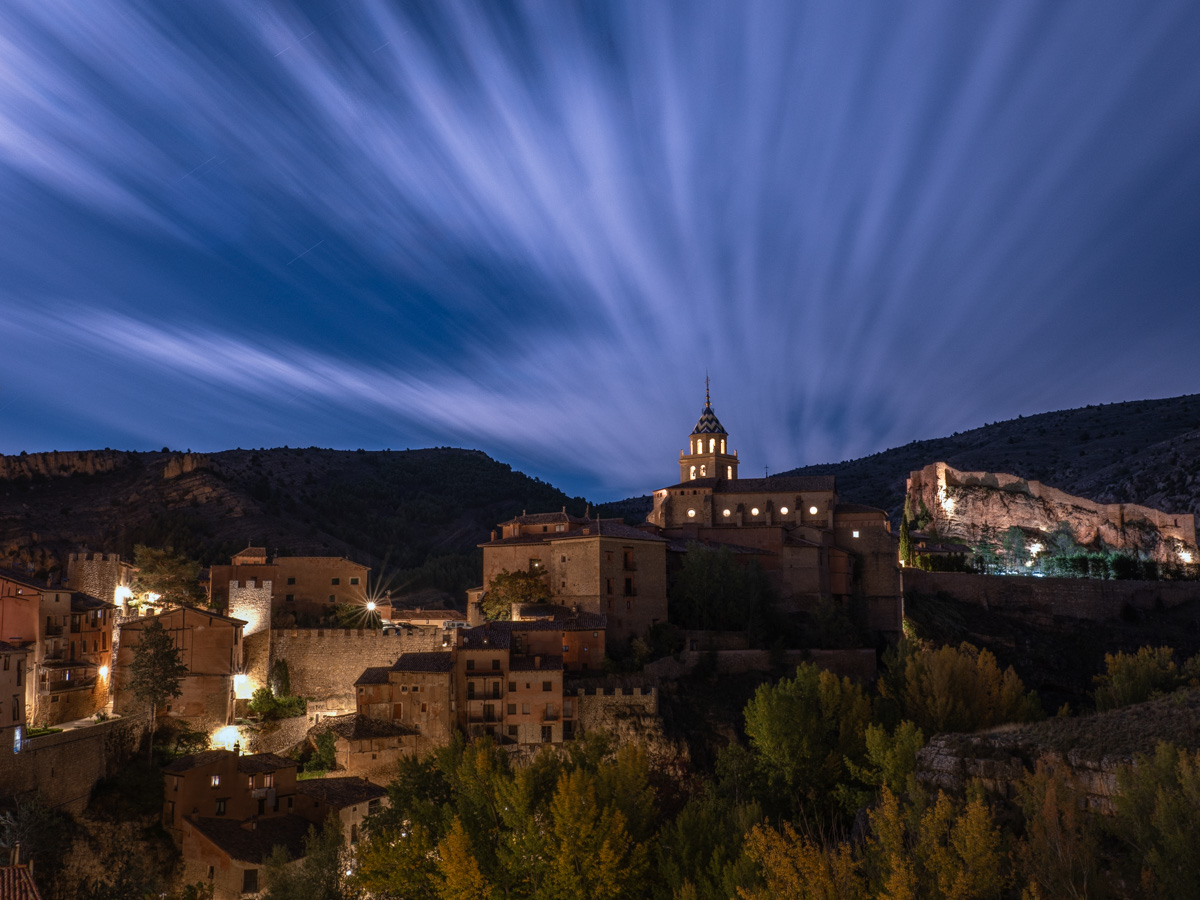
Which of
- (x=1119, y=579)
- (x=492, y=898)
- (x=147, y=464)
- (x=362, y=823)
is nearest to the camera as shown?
(x=492, y=898)

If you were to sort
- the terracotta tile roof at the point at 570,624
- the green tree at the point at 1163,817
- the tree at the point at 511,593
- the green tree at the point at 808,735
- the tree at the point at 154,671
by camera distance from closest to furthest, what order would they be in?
the green tree at the point at 1163,817 → the green tree at the point at 808,735 → the tree at the point at 154,671 → the terracotta tile roof at the point at 570,624 → the tree at the point at 511,593

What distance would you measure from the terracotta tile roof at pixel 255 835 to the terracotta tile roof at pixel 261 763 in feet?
5.49

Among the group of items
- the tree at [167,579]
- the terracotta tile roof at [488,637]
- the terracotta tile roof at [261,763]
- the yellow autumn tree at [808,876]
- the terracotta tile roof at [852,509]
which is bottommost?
the terracotta tile roof at [261,763]

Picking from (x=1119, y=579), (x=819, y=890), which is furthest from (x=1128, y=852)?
(x=1119, y=579)

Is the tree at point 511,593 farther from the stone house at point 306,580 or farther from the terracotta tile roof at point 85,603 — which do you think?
the terracotta tile roof at point 85,603

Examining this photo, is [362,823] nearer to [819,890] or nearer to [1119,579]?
[819,890]

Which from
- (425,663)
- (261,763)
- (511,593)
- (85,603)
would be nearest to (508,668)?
(425,663)

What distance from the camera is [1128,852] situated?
1658 cm

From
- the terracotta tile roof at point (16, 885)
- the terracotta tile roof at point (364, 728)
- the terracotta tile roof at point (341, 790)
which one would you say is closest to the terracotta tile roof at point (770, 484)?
the terracotta tile roof at point (364, 728)

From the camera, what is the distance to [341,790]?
33.9m

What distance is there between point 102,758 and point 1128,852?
105 feet

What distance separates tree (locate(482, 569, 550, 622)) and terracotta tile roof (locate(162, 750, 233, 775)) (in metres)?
14.8

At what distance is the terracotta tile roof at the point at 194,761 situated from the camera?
32.5 metres

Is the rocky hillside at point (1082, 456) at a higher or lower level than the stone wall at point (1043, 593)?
higher
